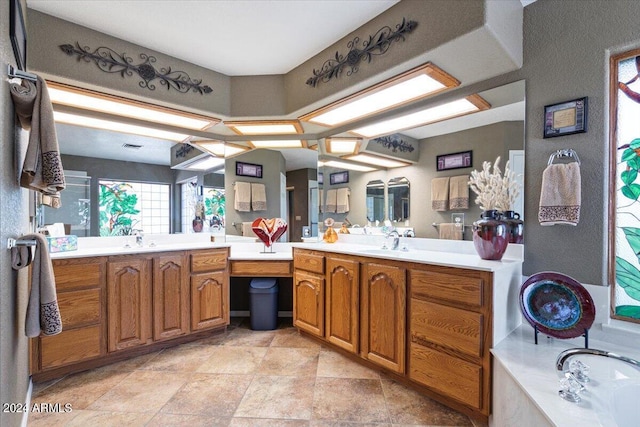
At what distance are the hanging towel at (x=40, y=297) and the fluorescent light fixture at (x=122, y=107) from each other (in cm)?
156

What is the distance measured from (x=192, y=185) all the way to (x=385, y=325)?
244cm

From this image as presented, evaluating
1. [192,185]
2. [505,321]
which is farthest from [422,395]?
[192,185]

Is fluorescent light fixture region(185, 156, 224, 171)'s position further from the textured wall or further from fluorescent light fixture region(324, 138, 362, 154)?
the textured wall

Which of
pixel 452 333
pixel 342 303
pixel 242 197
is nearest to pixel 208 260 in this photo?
pixel 242 197

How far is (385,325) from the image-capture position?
6.95ft

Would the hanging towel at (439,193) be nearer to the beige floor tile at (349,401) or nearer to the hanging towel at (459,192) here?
the hanging towel at (459,192)

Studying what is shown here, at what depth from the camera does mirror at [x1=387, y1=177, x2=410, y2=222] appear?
2.58 metres

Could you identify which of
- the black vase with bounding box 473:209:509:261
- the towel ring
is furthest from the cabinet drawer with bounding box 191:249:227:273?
the towel ring

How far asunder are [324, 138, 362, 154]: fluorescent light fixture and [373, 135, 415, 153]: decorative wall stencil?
0.92 ft

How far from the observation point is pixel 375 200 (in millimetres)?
2812

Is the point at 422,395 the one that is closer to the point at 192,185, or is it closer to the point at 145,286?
the point at 145,286

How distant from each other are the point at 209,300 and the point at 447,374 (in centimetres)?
215

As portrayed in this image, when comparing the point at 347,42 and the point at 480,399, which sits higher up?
the point at 347,42

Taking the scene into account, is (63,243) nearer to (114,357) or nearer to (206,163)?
(114,357)
